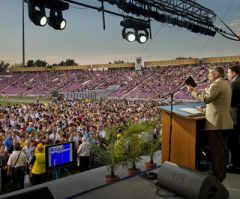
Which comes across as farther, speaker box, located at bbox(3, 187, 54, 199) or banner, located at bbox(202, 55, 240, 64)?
banner, located at bbox(202, 55, 240, 64)

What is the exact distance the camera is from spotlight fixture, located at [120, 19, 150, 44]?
24.9 ft

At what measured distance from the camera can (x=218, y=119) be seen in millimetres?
2918

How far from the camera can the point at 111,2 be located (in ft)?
24.7

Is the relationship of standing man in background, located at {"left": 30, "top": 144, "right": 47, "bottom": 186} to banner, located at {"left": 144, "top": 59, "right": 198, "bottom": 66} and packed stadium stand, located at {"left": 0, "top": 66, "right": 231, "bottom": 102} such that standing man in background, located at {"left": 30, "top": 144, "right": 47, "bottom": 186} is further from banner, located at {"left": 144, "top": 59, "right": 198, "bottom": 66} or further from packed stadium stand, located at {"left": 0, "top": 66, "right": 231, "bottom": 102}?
banner, located at {"left": 144, "top": 59, "right": 198, "bottom": 66}

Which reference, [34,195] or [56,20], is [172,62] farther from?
[34,195]

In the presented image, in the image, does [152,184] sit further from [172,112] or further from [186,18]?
[186,18]

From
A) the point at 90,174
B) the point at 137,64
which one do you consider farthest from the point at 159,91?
the point at 90,174

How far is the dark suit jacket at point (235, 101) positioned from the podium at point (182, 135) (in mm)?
497

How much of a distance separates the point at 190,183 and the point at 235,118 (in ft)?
4.79

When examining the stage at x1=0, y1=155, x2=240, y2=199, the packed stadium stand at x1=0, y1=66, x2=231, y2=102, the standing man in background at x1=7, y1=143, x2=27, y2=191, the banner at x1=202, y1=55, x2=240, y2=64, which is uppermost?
the banner at x1=202, y1=55, x2=240, y2=64

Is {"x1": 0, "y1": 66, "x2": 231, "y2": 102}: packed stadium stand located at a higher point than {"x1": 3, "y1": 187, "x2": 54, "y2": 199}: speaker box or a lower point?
higher

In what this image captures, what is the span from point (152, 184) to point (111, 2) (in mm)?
6268

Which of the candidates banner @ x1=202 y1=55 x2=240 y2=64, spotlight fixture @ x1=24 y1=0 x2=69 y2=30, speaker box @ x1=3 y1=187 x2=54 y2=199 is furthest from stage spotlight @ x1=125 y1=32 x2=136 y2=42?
banner @ x1=202 y1=55 x2=240 y2=64

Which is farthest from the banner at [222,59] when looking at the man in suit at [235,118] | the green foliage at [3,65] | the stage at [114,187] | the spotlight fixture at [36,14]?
the green foliage at [3,65]
